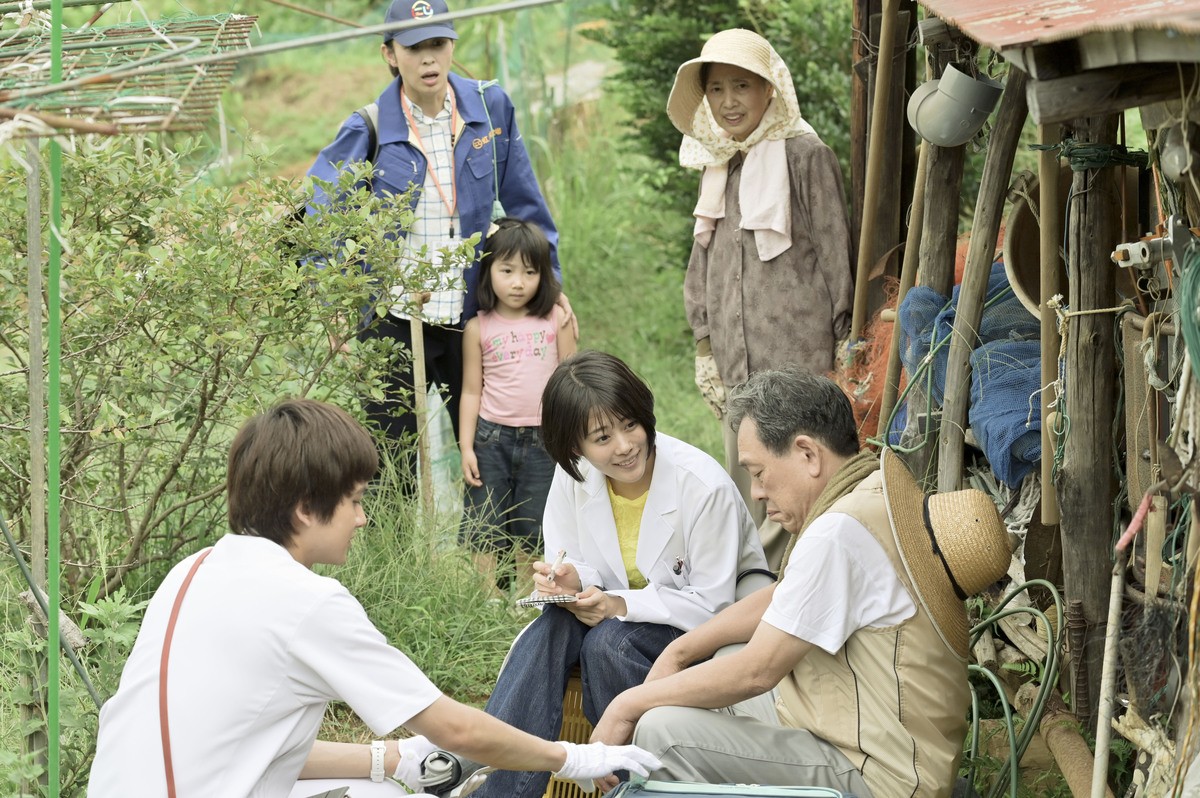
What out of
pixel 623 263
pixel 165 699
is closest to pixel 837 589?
pixel 165 699

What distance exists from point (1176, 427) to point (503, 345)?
9.99 feet

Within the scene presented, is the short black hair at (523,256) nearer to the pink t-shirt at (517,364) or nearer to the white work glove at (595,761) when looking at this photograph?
the pink t-shirt at (517,364)

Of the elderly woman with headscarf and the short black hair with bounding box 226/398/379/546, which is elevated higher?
the elderly woman with headscarf

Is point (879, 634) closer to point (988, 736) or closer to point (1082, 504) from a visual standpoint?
point (1082, 504)

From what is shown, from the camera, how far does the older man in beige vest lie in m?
2.76

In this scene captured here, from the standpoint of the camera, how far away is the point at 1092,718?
3.44m

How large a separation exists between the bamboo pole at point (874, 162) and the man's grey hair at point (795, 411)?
1.65m

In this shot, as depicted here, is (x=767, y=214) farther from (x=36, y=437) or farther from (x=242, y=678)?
(x=242, y=678)

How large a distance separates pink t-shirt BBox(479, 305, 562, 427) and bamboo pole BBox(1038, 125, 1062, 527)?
2.00 m

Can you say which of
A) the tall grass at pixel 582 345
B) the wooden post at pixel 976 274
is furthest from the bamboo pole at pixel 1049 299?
the tall grass at pixel 582 345

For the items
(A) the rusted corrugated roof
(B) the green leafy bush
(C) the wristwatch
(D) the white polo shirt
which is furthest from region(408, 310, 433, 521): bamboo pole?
(A) the rusted corrugated roof

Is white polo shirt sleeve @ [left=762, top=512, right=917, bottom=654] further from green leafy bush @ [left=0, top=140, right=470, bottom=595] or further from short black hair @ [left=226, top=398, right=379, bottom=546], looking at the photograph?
green leafy bush @ [left=0, top=140, right=470, bottom=595]

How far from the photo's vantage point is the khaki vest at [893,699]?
9.05 feet

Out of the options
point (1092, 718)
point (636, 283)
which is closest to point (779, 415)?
point (1092, 718)
